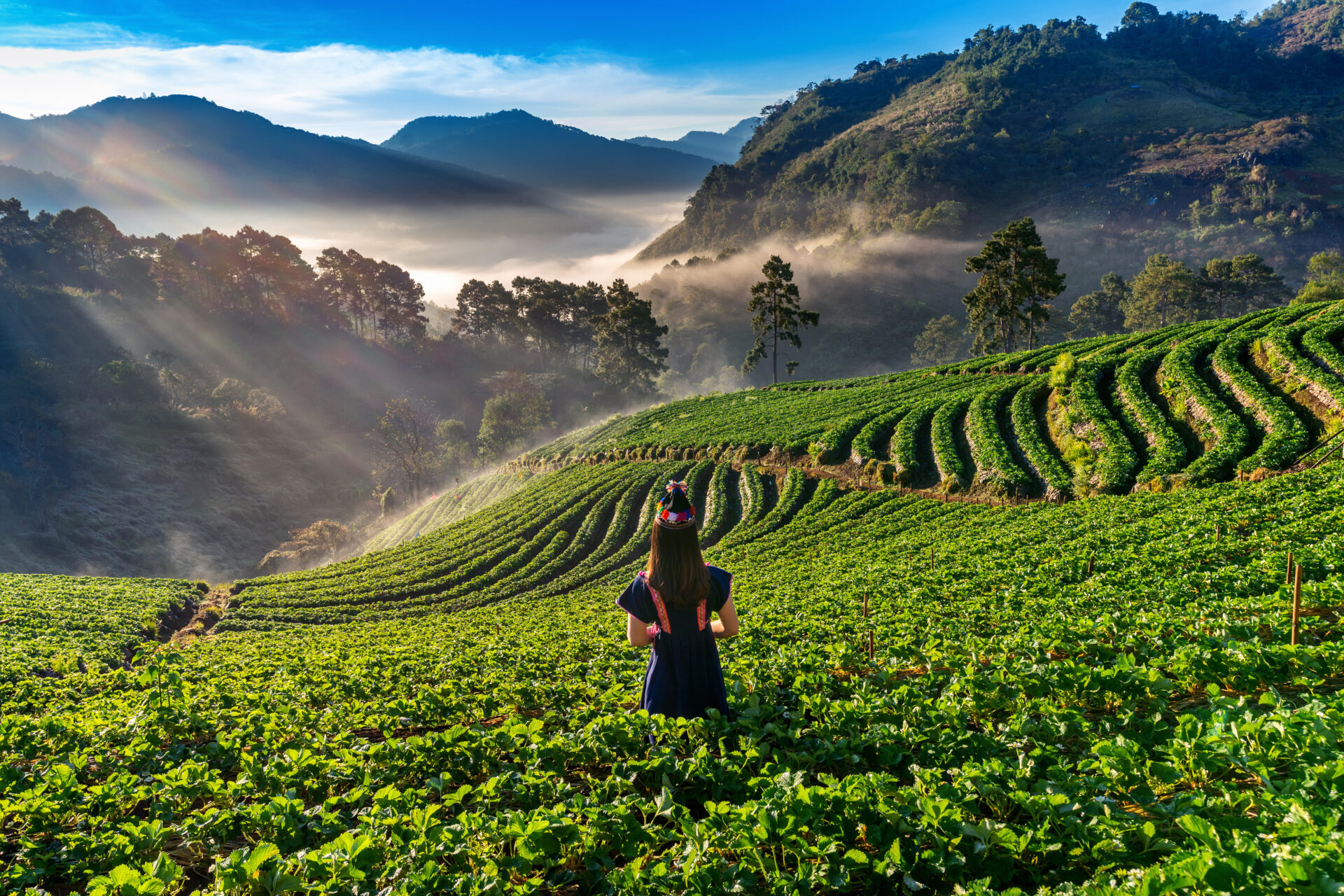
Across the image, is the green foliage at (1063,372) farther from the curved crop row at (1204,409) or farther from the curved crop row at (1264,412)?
the curved crop row at (1264,412)

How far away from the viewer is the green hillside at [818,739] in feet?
12.5

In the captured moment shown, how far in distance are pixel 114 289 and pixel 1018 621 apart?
444 feet

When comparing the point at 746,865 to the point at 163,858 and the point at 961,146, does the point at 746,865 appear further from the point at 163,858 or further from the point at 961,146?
the point at 961,146

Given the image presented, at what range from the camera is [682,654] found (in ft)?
20.4

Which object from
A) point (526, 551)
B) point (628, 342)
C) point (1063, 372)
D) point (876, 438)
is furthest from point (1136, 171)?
point (526, 551)

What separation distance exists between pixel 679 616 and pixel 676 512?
3.26 ft

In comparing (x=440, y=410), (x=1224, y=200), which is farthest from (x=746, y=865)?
(x=1224, y=200)

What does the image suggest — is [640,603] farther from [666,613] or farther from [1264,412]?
[1264,412]

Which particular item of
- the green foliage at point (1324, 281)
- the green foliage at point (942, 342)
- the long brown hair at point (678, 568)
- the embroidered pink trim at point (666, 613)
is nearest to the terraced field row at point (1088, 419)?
the green foliage at point (1324, 281)

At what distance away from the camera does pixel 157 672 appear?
36.1ft

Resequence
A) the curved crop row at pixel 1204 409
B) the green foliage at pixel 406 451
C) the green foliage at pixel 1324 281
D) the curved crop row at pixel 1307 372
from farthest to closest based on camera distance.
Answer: the green foliage at pixel 406 451 < the green foliage at pixel 1324 281 < the curved crop row at pixel 1307 372 < the curved crop row at pixel 1204 409

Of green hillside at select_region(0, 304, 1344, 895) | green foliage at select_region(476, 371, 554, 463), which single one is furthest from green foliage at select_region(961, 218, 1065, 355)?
green foliage at select_region(476, 371, 554, 463)

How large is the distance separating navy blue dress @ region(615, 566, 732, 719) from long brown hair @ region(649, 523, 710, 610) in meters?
0.12

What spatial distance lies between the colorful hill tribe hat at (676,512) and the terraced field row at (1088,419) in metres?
22.5
